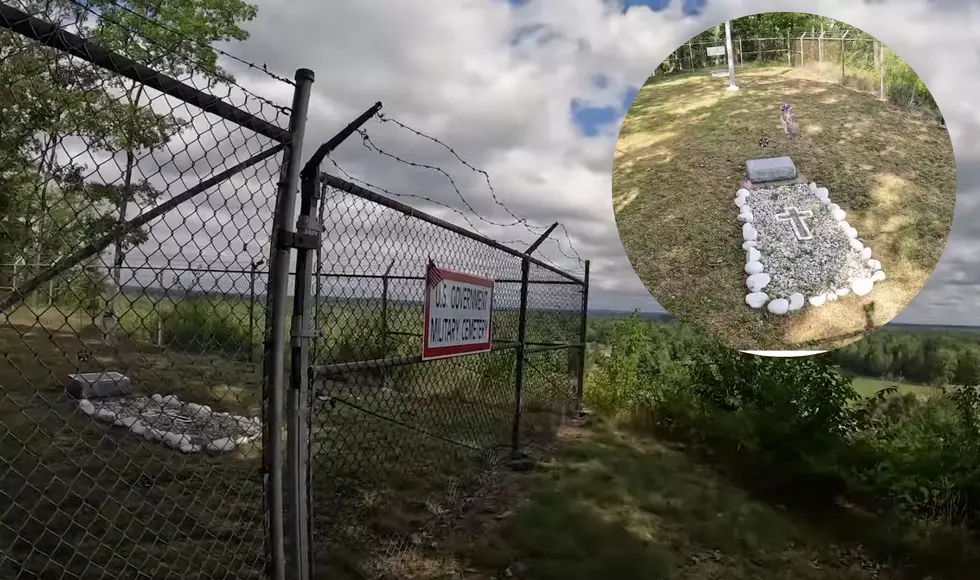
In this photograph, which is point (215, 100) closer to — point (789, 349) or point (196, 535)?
point (196, 535)

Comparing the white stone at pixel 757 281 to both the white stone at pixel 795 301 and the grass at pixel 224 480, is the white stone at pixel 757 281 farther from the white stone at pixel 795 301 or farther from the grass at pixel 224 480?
the grass at pixel 224 480

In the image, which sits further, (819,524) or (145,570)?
(819,524)

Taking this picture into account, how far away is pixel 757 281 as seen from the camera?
7691 millimetres

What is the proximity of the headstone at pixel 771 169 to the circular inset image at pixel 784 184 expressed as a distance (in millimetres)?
25

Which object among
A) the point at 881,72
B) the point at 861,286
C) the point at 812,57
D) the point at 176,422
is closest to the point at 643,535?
the point at 176,422

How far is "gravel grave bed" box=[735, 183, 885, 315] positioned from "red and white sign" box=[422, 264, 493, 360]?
504 centimetres

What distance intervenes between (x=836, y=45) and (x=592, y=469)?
26.9 feet

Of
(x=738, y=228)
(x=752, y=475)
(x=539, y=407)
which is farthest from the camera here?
(x=738, y=228)

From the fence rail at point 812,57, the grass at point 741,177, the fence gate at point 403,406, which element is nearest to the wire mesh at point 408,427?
the fence gate at point 403,406

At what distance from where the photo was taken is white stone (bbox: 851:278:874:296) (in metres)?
7.66

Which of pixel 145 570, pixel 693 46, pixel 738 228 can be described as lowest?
pixel 145 570

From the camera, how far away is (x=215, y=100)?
1581 millimetres

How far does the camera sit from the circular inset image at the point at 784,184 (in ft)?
24.9

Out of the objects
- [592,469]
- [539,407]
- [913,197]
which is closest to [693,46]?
[913,197]
